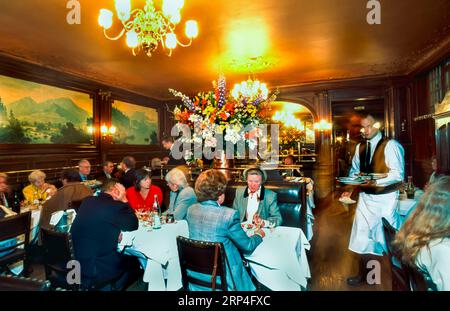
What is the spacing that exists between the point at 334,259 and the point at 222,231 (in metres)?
2.62

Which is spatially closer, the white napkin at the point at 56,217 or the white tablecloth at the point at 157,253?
the white tablecloth at the point at 157,253

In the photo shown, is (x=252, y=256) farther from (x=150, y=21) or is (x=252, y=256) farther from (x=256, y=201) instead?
(x=150, y=21)

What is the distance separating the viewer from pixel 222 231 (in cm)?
206

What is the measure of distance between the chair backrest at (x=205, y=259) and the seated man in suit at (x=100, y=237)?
31.8 inches

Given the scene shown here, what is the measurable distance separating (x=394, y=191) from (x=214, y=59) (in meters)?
4.47

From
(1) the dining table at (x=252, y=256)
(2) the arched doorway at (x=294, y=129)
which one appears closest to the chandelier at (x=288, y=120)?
(2) the arched doorway at (x=294, y=129)

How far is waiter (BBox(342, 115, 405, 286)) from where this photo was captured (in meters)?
3.20

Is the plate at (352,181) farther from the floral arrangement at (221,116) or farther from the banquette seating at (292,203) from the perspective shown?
the floral arrangement at (221,116)

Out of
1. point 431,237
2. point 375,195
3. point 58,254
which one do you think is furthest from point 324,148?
point 58,254

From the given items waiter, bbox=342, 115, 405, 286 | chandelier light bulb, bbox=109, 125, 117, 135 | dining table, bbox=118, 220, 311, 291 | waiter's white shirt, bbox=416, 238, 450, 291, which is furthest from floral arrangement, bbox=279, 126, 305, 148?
waiter's white shirt, bbox=416, 238, 450, 291

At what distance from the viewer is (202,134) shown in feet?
12.4

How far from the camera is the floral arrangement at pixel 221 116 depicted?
12.2 feet
